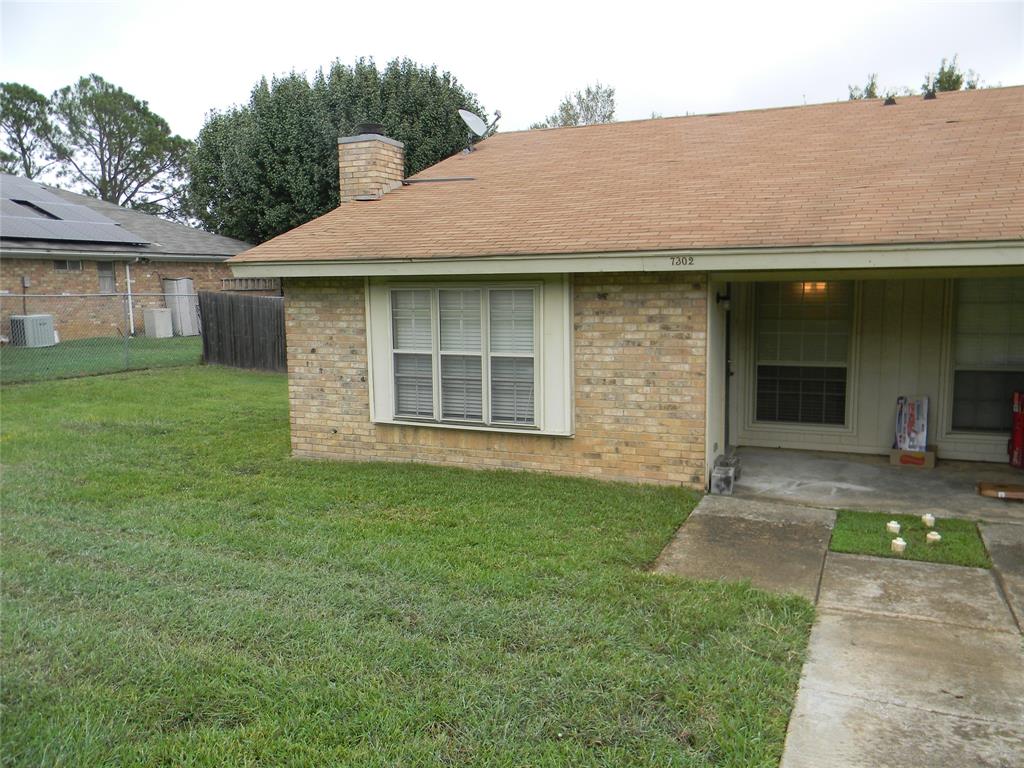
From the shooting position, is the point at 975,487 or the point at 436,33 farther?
the point at 436,33

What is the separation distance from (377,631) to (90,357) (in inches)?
652

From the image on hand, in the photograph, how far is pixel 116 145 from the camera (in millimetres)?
44031

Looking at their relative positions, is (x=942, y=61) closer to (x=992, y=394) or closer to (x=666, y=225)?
(x=992, y=394)

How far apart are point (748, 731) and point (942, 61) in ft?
97.6

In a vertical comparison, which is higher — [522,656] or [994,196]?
[994,196]

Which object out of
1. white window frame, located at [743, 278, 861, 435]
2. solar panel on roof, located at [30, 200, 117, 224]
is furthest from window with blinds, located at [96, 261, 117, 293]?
white window frame, located at [743, 278, 861, 435]

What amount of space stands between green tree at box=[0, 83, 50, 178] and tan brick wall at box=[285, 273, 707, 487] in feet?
138

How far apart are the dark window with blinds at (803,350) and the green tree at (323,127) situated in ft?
48.6

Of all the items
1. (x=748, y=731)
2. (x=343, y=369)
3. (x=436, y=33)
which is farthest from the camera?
(x=436, y=33)

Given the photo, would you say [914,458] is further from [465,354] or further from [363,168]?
[363,168]

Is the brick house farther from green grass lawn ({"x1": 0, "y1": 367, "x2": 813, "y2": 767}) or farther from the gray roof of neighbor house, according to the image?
the gray roof of neighbor house

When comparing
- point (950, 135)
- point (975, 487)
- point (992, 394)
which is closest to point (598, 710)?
point (975, 487)

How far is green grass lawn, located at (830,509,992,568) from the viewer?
18.4 ft

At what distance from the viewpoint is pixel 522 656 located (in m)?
4.10
